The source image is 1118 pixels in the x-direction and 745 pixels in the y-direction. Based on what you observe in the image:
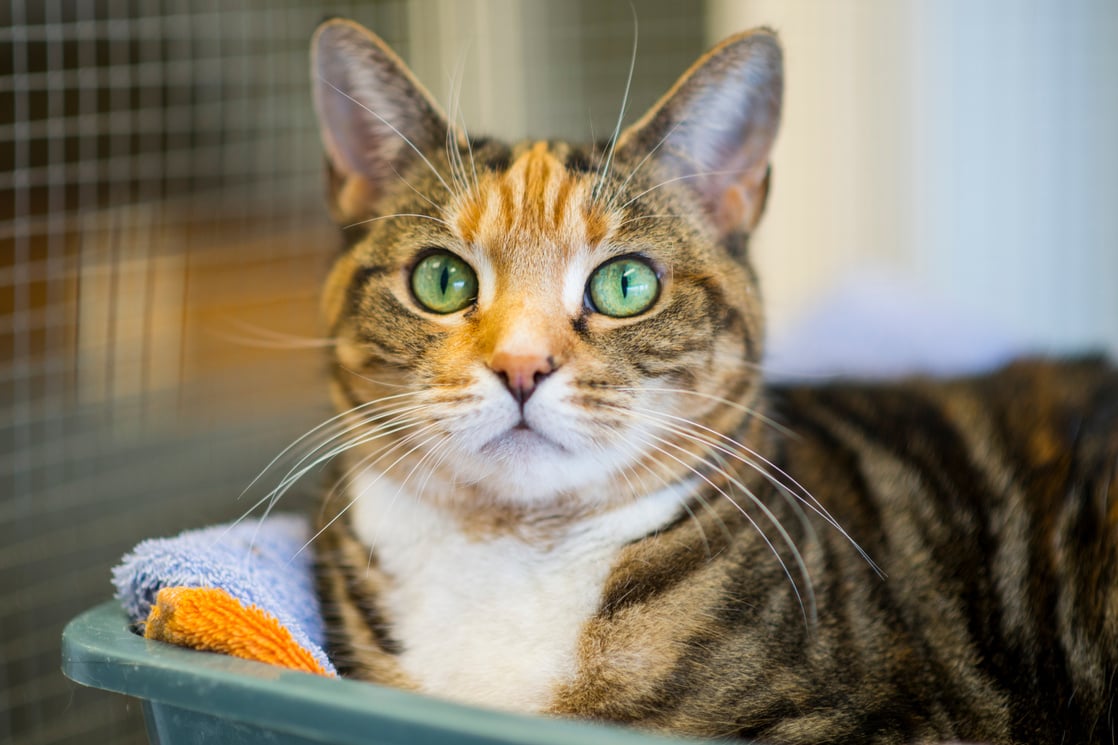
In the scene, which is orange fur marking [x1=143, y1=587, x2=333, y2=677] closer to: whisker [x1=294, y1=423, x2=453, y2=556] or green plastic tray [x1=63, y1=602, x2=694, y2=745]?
green plastic tray [x1=63, y1=602, x2=694, y2=745]

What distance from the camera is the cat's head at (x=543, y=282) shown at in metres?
0.92

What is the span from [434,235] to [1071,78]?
193 centimetres

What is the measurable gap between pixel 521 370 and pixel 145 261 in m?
1.57

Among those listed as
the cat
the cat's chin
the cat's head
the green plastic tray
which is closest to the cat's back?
the cat

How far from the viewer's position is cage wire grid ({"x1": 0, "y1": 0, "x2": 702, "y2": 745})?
1.62m

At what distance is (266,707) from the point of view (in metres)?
0.73

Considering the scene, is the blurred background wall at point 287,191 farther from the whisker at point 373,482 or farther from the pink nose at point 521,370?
the pink nose at point 521,370

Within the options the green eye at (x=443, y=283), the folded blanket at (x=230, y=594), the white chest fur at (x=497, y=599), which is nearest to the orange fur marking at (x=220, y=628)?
the folded blanket at (x=230, y=594)

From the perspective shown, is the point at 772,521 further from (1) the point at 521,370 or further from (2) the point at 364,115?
(2) the point at 364,115

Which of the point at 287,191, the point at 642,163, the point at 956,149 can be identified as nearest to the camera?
the point at 642,163

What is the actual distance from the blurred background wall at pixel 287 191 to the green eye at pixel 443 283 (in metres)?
0.76

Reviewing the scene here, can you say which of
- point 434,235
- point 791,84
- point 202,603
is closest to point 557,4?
point 791,84

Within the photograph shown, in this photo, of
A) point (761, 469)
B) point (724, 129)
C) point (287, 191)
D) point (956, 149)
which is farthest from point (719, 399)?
point (956, 149)

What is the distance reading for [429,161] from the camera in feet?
3.70
